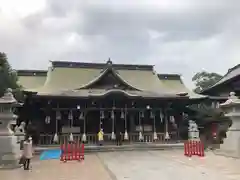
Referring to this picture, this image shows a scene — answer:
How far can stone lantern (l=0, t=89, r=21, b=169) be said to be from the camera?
13.4 m

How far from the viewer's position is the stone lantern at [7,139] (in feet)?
44.1

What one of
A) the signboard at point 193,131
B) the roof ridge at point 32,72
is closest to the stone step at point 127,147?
the signboard at point 193,131

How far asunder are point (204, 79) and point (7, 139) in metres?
52.8

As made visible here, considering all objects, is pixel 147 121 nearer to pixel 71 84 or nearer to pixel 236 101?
pixel 71 84

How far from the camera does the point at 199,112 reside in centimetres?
2862

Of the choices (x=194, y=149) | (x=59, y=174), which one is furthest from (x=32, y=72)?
(x=59, y=174)

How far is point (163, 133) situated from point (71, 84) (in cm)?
→ 969

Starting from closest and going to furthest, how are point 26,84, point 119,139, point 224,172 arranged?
1. point 224,172
2. point 119,139
3. point 26,84

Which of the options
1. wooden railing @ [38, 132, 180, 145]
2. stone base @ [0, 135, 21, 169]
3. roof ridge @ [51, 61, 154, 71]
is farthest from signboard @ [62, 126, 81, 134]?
stone base @ [0, 135, 21, 169]

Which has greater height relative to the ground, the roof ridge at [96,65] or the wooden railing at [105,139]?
the roof ridge at [96,65]

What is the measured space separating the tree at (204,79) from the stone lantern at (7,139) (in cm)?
4717

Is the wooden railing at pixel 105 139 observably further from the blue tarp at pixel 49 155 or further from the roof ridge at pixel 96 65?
the roof ridge at pixel 96 65

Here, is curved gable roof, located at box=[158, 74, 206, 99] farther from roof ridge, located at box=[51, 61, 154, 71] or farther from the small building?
the small building

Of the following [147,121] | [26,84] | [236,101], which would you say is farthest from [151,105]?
[26,84]
